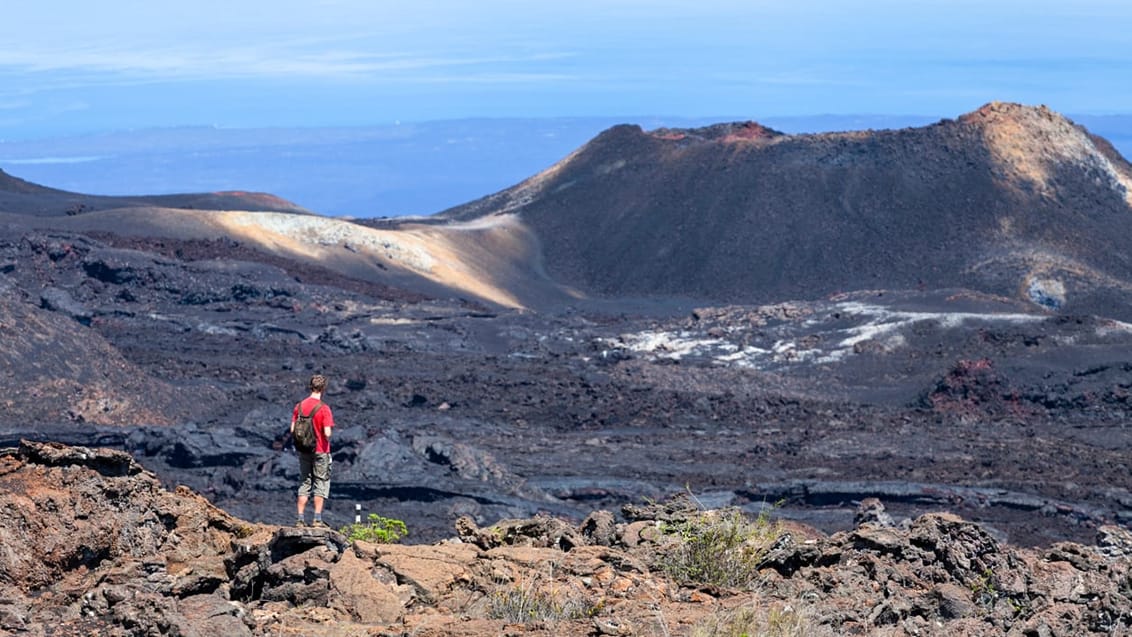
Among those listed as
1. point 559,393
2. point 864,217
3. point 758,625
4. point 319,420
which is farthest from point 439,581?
point 864,217

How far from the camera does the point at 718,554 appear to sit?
806 cm

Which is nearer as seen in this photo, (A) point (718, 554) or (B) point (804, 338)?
(A) point (718, 554)

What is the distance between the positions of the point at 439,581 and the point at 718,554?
1467 millimetres

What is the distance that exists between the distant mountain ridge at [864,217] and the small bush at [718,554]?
3650 centimetres

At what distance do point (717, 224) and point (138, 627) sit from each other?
4369cm

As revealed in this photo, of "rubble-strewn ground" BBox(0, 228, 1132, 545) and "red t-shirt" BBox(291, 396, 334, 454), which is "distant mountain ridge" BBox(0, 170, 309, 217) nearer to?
"rubble-strewn ground" BBox(0, 228, 1132, 545)

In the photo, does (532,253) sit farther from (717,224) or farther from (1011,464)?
(1011,464)

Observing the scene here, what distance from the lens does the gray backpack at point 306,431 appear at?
10422 mm

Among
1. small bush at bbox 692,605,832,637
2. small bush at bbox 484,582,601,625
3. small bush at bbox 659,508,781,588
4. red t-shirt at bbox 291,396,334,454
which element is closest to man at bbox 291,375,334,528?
red t-shirt at bbox 291,396,334,454

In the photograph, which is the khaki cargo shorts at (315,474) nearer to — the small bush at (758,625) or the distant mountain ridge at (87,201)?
Result: the small bush at (758,625)

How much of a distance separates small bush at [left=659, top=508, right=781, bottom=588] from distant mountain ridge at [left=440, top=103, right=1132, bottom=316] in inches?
1437

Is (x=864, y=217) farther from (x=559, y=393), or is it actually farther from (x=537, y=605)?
(x=537, y=605)

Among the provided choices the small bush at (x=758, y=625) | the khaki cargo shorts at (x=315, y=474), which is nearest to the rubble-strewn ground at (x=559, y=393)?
the khaki cargo shorts at (x=315, y=474)

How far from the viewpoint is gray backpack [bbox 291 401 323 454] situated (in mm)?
10422
